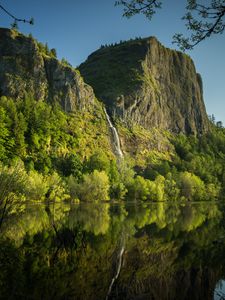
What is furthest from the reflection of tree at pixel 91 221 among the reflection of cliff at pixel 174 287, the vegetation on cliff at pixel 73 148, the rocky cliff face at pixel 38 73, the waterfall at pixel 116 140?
the rocky cliff face at pixel 38 73

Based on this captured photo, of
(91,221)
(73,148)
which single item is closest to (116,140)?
(73,148)

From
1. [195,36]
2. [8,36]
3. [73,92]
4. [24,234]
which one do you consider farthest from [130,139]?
[195,36]

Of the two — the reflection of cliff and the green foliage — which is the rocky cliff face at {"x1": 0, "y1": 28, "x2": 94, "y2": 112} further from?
the reflection of cliff

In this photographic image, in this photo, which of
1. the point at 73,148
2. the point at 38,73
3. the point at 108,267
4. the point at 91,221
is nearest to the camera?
the point at 108,267

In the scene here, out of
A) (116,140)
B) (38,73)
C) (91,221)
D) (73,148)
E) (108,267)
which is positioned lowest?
(108,267)

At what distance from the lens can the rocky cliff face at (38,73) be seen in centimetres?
15362

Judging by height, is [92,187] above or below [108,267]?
above

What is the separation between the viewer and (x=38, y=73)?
523 ft

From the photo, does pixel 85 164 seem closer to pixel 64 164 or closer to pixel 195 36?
pixel 64 164

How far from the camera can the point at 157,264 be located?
21.1 meters

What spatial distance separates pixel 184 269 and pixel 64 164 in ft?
321

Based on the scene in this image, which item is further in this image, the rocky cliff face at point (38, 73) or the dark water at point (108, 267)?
the rocky cliff face at point (38, 73)

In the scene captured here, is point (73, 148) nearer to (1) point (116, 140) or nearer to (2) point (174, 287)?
(1) point (116, 140)

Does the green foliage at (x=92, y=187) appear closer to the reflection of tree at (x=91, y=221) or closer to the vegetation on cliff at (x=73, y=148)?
the vegetation on cliff at (x=73, y=148)
